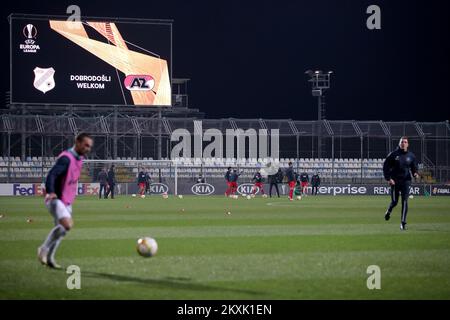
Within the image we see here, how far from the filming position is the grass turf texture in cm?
1009

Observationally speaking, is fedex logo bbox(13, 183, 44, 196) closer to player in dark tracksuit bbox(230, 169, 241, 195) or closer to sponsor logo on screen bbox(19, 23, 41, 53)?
sponsor logo on screen bbox(19, 23, 41, 53)

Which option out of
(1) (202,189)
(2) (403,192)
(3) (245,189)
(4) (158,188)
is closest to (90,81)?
(4) (158,188)

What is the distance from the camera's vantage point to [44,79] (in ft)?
169

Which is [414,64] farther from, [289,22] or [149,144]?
[149,144]

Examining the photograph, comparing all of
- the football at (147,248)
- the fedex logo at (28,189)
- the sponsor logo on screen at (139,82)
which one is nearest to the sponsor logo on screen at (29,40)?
the sponsor logo on screen at (139,82)

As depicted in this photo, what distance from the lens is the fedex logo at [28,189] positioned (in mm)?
50188

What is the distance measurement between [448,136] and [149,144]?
22.5 meters

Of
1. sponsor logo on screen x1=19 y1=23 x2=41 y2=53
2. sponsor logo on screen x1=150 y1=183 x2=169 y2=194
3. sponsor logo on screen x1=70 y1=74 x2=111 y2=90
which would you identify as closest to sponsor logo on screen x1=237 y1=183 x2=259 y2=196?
sponsor logo on screen x1=150 y1=183 x2=169 y2=194

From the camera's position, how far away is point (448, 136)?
182 ft

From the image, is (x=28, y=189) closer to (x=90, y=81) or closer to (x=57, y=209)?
(x=90, y=81)

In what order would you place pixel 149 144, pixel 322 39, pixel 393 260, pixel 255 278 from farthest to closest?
pixel 322 39, pixel 149 144, pixel 393 260, pixel 255 278

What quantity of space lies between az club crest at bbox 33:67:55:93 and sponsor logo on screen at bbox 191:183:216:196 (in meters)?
11.9
